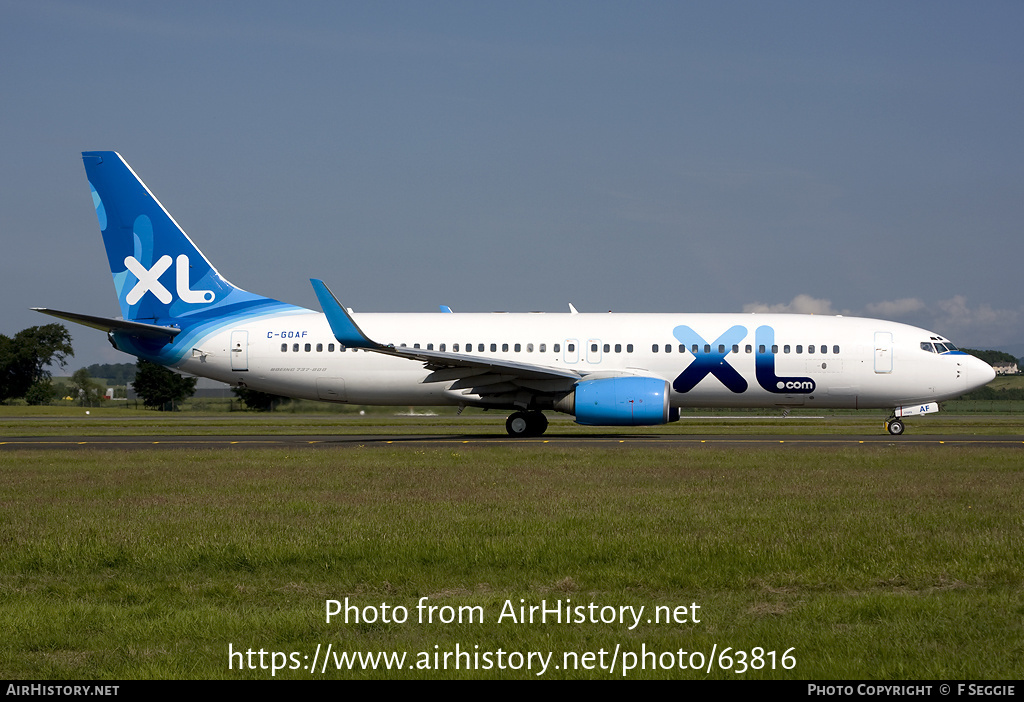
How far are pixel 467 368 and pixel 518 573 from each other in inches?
745

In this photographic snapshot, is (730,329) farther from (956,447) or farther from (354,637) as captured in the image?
(354,637)

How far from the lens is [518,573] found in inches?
342

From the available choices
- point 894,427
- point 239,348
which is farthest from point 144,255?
point 894,427

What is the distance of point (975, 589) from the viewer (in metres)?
7.96

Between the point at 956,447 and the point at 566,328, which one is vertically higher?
the point at 566,328

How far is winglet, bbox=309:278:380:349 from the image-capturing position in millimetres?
25406

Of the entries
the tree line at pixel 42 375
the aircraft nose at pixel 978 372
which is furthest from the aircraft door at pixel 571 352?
the tree line at pixel 42 375

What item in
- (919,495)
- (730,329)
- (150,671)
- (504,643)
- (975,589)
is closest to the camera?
(150,671)

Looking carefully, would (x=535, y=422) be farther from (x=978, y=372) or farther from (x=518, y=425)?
(x=978, y=372)

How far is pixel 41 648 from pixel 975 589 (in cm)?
724

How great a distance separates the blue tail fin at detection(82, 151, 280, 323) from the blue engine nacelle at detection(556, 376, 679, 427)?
1180 cm

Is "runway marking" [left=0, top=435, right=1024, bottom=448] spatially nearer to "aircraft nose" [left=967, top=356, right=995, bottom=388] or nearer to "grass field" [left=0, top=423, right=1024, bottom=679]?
"aircraft nose" [left=967, top=356, right=995, bottom=388]

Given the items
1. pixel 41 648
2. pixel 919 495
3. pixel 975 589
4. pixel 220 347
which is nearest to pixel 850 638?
pixel 975 589

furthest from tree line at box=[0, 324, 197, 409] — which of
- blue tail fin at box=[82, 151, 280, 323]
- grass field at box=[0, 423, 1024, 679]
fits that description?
grass field at box=[0, 423, 1024, 679]
